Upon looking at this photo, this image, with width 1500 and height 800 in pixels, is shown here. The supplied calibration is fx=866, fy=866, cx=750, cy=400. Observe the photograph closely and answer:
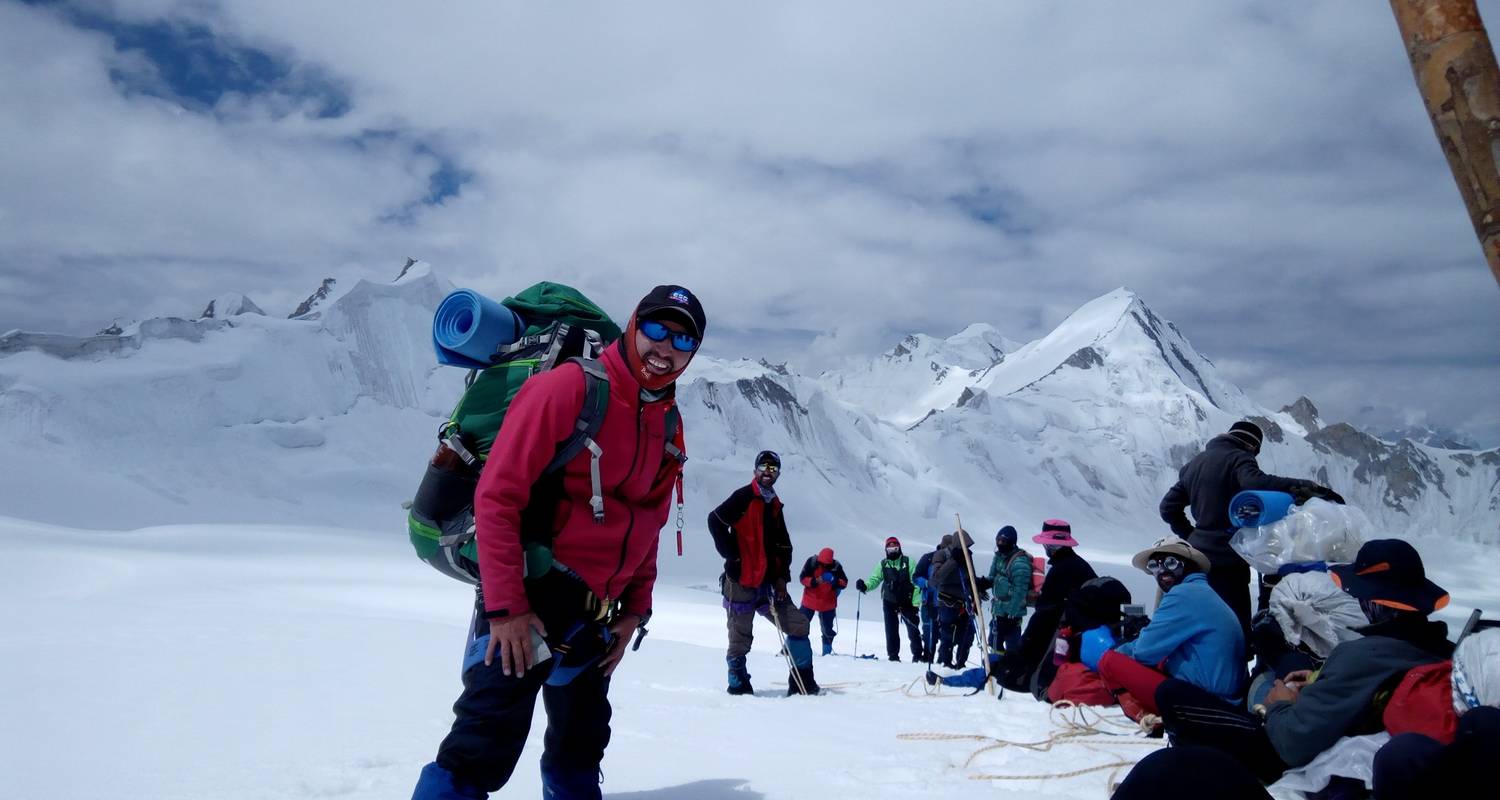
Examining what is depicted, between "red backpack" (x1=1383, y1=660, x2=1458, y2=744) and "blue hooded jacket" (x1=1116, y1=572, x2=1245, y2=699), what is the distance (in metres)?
1.77

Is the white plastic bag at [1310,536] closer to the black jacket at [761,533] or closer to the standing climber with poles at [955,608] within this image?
the black jacket at [761,533]

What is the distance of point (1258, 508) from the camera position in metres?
5.31

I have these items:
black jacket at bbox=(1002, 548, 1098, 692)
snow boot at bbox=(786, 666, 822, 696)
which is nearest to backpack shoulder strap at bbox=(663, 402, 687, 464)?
snow boot at bbox=(786, 666, 822, 696)

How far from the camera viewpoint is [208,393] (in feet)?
161

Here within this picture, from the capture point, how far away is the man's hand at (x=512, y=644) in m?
2.38

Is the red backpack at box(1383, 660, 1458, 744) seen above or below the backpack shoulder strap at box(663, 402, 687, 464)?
below

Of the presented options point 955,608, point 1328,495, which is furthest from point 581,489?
point 955,608

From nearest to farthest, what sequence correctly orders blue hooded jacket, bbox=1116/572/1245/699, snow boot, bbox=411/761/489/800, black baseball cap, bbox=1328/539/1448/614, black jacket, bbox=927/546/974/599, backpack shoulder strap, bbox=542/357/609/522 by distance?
snow boot, bbox=411/761/489/800 < backpack shoulder strap, bbox=542/357/609/522 < black baseball cap, bbox=1328/539/1448/614 < blue hooded jacket, bbox=1116/572/1245/699 < black jacket, bbox=927/546/974/599

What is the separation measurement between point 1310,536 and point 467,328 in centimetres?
477

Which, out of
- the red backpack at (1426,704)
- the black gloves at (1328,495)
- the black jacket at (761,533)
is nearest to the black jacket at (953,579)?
the black jacket at (761,533)

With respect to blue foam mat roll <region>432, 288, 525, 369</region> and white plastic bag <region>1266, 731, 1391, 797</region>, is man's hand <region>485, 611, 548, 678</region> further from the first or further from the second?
white plastic bag <region>1266, 731, 1391, 797</region>

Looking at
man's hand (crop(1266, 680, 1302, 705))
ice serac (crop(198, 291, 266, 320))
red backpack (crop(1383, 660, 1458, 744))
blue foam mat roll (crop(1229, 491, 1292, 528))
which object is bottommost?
man's hand (crop(1266, 680, 1302, 705))

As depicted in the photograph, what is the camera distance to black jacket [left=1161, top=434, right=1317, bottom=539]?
5.42 m

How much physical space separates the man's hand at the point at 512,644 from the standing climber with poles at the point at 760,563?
448cm
